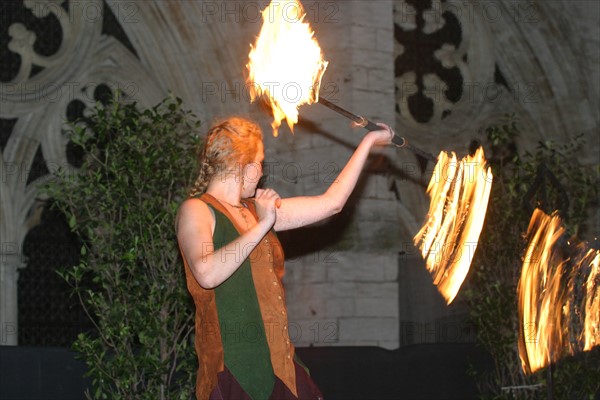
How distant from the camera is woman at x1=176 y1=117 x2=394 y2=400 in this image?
385 centimetres

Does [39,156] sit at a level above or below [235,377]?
above

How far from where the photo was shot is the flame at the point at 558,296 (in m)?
5.98

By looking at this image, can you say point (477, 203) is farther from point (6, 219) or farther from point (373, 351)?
point (6, 219)

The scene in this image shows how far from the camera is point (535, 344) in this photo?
6.33 metres

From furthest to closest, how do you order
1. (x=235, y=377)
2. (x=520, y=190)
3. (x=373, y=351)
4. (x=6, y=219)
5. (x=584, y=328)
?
(x=6, y=219)
(x=520, y=190)
(x=373, y=351)
(x=584, y=328)
(x=235, y=377)

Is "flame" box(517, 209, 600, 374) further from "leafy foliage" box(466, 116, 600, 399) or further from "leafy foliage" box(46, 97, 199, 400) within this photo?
"leafy foliage" box(46, 97, 199, 400)

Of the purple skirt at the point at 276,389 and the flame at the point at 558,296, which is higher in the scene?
the flame at the point at 558,296

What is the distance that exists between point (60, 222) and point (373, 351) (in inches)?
132

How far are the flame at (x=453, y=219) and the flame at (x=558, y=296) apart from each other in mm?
1036

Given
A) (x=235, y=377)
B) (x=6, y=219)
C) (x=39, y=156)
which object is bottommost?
(x=235, y=377)

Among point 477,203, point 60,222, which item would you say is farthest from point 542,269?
point 60,222

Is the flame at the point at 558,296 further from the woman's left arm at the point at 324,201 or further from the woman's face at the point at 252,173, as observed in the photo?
the woman's face at the point at 252,173

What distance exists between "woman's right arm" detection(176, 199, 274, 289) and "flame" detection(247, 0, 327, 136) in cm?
61

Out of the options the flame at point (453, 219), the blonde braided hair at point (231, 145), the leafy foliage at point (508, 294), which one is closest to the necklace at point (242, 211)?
the blonde braided hair at point (231, 145)
